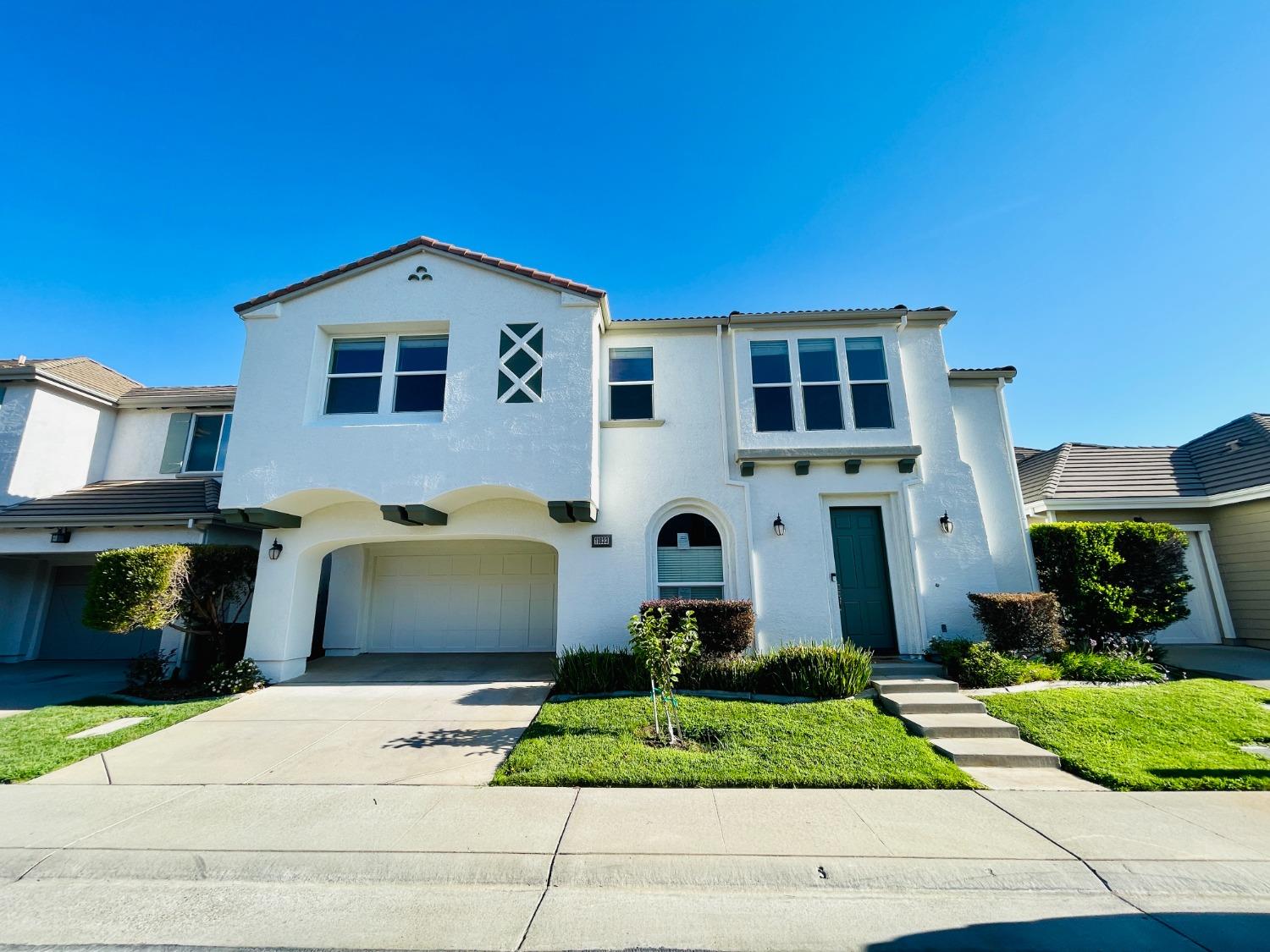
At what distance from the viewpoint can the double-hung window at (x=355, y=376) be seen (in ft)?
31.7

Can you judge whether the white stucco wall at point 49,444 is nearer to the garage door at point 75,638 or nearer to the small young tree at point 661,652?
the garage door at point 75,638

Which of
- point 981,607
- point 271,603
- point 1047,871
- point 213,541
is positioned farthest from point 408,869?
point 213,541

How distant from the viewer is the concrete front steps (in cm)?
547

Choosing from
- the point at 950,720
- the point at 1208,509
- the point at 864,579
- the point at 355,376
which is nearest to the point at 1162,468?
the point at 1208,509

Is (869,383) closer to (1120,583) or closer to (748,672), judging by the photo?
(1120,583)

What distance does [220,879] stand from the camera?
12.1ft

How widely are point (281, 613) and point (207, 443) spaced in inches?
234

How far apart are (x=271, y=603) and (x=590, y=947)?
905 cm

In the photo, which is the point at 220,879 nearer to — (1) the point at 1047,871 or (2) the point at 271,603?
(1) the point at 1047,871

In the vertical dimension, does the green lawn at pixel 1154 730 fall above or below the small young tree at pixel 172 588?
below

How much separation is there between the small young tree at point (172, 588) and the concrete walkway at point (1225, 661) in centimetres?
1570

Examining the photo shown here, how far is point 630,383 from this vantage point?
10141 millimetres

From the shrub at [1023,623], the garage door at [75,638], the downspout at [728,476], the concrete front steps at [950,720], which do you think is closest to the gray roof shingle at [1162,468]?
the shrub at [1023,623]

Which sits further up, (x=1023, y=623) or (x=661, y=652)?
(x=1023, y=623)
